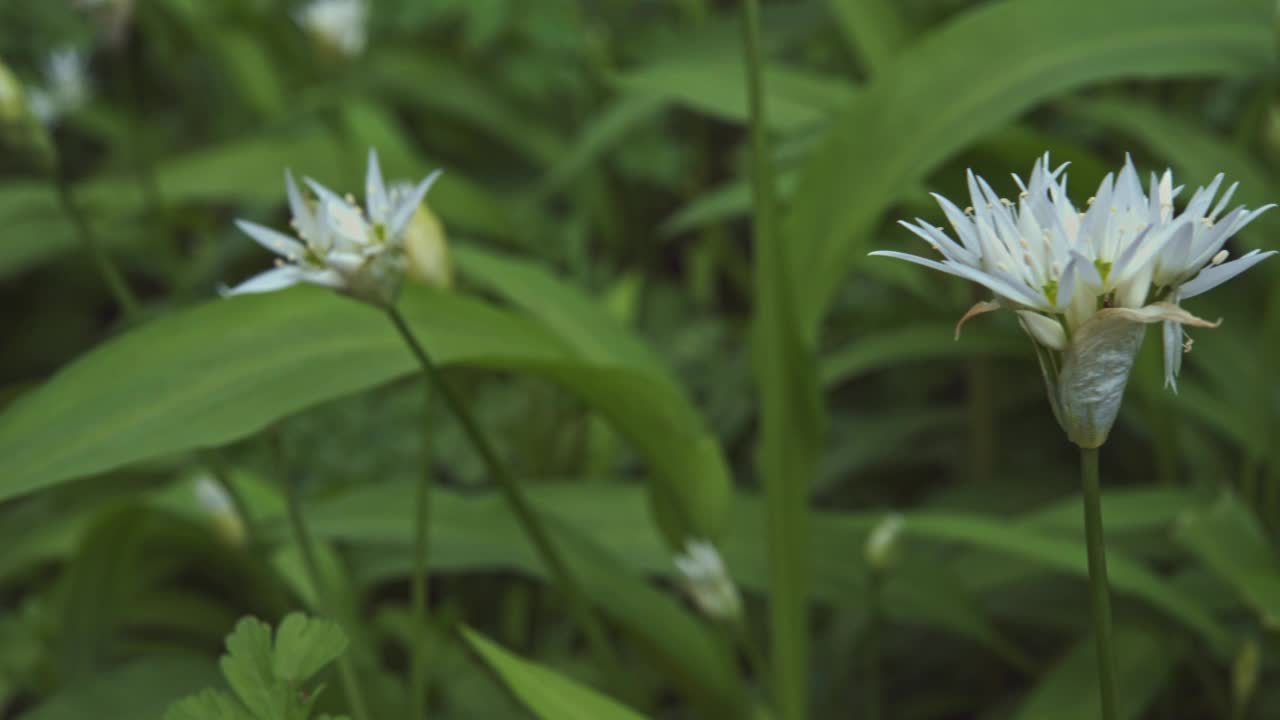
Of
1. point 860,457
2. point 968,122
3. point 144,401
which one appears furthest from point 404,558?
point 968,122

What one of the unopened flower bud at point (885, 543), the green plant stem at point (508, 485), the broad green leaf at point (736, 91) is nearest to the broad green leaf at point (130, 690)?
the green plant stem at point (508, 485)

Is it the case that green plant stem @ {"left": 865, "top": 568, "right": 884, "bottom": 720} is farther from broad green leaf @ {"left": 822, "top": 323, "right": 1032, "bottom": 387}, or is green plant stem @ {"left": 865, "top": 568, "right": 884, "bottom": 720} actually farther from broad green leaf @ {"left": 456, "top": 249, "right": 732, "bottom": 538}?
broad green leaf @ {"left": 822, "top": 323, "right": 1032, "bottom": 387}

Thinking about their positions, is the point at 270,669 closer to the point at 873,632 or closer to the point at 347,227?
the point at 347,227

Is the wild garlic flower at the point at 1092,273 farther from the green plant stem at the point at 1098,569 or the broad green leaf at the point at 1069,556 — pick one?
the broad green leaf at the point at 1069,556

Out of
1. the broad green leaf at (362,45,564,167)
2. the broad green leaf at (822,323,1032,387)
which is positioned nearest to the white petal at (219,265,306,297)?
the broad green leaf at (822,323,1032,387)

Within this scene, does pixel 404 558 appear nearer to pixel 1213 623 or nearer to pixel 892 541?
pixel 892 541

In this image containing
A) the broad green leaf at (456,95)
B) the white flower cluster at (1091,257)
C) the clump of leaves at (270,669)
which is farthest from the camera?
the broad green leaf at (456,95)
